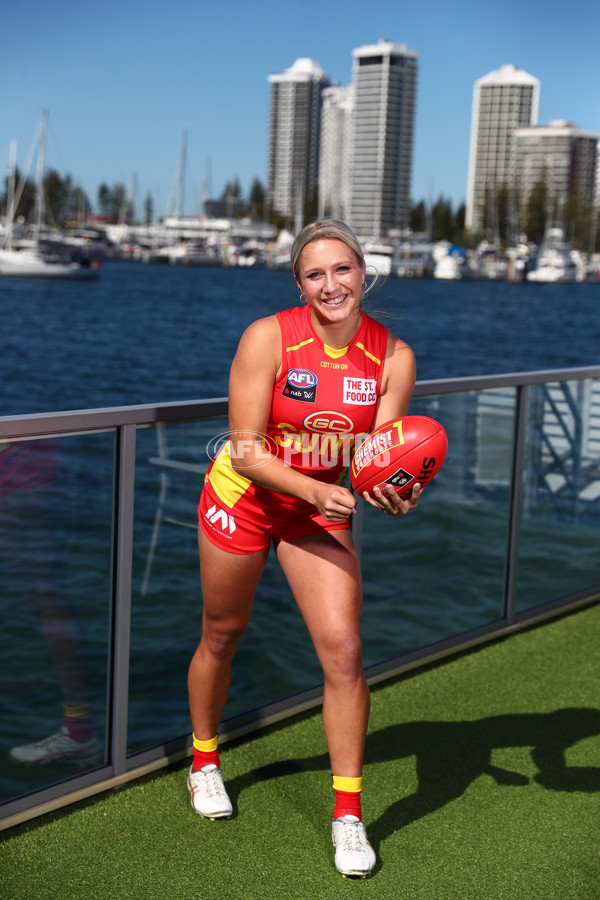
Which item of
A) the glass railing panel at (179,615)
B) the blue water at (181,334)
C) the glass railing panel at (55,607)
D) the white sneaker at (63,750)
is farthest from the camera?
the blue water at (181,334)

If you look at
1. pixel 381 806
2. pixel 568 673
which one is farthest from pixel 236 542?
pixel 568 673

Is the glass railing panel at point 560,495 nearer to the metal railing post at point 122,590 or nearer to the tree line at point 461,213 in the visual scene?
the metal railing post at point 122,590

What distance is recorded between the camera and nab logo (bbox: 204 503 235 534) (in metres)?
2.66

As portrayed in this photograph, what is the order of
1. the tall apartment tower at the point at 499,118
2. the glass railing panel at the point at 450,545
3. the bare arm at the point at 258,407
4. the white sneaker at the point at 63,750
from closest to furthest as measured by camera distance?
the bare arm at the point at 258,407 → the white sneaker at the point at 63,750 → the glass railing panel at the point at 450,545 → the tall apartment tower at the point at 499,118

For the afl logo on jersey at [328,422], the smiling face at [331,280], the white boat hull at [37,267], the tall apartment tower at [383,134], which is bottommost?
the afl logo on jersey at [328,422]

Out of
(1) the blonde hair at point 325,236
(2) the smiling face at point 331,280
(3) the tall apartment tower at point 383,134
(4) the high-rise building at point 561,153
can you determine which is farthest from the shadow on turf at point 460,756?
(4) the high-rise building at point 561,153

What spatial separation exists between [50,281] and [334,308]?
79624mm

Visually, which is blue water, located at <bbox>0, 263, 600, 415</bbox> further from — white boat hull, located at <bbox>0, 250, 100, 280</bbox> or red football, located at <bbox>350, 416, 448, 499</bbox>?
red football, located at <bbox>350, 416, 448, 499</bbox>

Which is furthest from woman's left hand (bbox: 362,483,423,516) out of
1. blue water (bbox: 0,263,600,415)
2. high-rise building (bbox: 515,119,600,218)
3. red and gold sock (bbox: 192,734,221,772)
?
high-rise building (bbox: 515,119,600,218)

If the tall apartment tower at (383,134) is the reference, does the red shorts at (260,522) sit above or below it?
below

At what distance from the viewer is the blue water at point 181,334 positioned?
115ft

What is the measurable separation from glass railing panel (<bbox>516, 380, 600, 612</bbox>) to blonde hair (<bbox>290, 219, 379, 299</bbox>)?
214 centimetres

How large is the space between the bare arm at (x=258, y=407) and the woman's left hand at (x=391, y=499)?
0.09 metres

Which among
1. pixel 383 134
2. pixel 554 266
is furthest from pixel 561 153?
pixel 554 266
